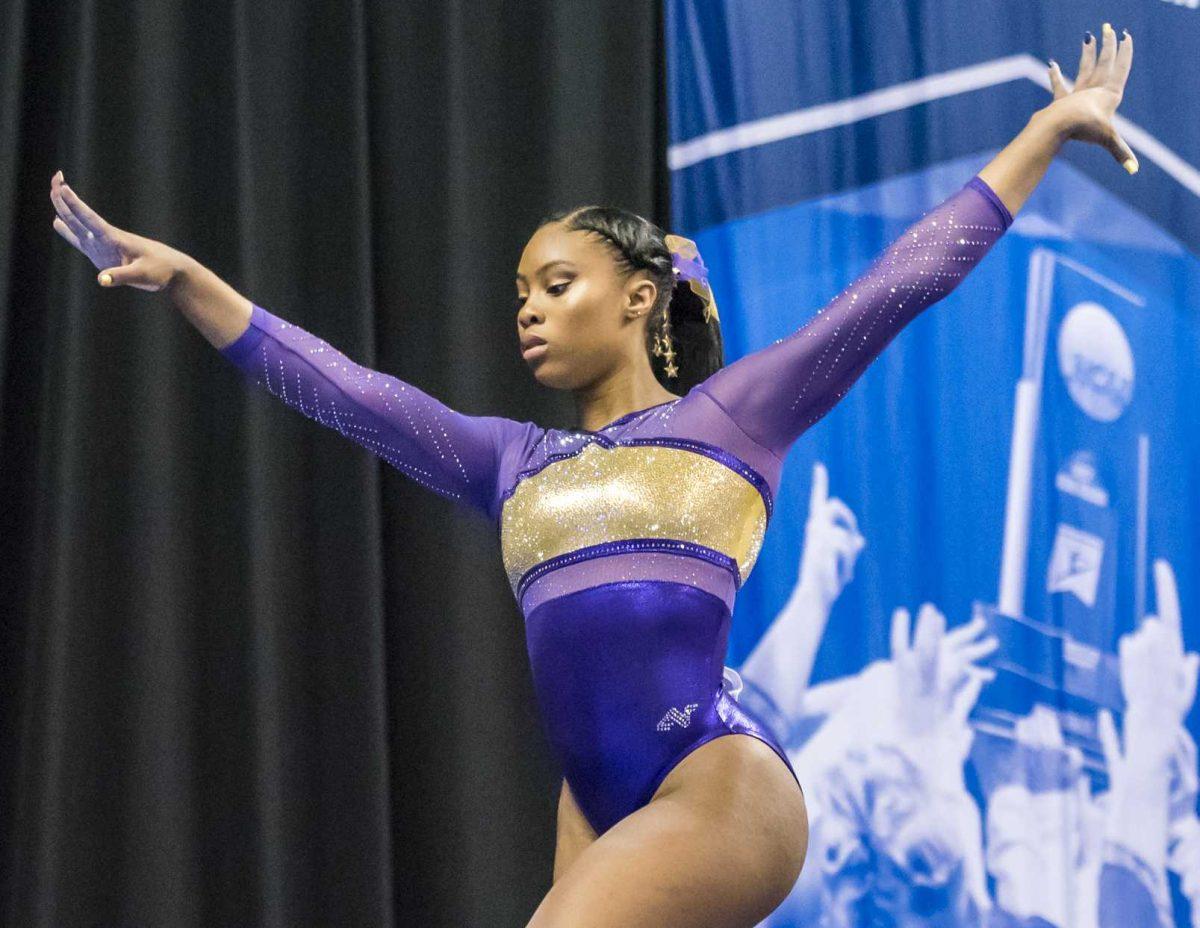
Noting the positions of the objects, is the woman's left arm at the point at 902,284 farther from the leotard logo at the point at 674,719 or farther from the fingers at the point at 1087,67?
the leotard logo at the point at 674,719

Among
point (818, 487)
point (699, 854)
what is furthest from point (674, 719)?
point (818, 487)

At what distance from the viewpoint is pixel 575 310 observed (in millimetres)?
2096

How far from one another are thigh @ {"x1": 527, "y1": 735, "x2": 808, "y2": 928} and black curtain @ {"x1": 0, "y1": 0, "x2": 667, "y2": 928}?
1.25 m

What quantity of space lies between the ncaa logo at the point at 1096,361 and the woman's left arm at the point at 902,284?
4.45ft

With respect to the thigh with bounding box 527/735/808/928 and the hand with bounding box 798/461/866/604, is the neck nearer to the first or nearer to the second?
the thigh with bounding box 527/735/808/928

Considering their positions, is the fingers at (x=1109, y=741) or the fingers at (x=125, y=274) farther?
the fingers at (x=1109, y=741)

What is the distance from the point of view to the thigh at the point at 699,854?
1547mm

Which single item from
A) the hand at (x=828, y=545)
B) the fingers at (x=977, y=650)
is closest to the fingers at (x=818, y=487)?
the hand at (x=828, y=545)

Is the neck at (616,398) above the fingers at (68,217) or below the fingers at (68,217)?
below

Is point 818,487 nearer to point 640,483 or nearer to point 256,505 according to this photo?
point 256,505

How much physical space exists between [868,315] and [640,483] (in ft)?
1.12

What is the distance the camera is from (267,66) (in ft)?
10.1

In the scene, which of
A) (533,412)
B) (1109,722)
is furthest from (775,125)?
(1109,722)

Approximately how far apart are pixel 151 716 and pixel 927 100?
2.02 m
